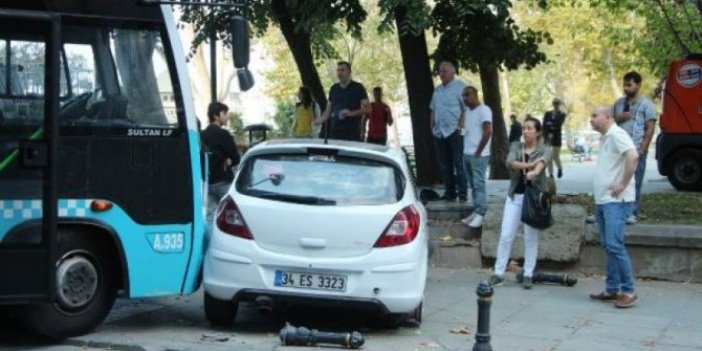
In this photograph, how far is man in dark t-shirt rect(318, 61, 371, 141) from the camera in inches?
561

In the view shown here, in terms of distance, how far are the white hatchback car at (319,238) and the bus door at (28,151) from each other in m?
1.47

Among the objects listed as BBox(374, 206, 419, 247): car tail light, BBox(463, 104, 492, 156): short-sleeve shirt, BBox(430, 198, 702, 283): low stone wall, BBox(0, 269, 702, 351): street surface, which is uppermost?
BBox(463, 104, 492, 156): short-sleeve shirt

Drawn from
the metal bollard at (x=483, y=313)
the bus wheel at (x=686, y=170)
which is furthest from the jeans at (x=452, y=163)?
the metal bollard at (x=483, y=313)

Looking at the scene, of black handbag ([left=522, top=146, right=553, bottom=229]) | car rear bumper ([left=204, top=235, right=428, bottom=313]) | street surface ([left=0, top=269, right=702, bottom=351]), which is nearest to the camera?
car rear bumper ([left=204, top=235, right=428, bottom=313])

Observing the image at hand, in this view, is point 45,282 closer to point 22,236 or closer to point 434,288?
Result: point 22,236

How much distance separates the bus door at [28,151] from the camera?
22.2ft

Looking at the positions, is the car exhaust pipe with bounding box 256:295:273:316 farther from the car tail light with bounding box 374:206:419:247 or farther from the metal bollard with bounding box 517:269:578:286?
the metal bollard with bounding box 517:269:578:286

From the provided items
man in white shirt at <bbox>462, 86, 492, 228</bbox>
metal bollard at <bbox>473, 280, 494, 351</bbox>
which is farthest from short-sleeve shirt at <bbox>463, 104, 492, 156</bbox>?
metal bollard at <bbox>473, 280, 494, 351</bbox>

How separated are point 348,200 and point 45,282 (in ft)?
7.83

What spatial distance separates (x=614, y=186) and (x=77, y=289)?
16.0ft

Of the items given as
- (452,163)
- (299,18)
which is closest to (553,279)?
(452,163)

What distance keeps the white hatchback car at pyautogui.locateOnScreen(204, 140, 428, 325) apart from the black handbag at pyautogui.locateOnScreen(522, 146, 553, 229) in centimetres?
230

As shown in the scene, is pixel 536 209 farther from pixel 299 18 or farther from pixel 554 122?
pixel 554 122

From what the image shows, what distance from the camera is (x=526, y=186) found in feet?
32.6
